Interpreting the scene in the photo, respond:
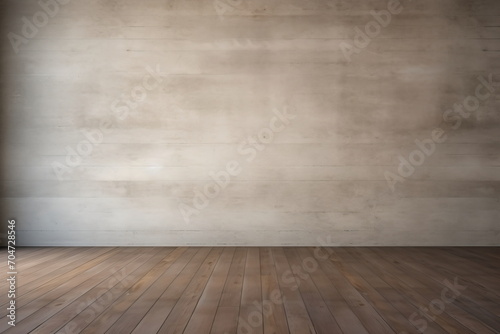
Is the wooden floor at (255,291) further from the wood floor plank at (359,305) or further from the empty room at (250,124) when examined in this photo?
the empty room at (250,124)

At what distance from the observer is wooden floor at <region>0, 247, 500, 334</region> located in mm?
2500

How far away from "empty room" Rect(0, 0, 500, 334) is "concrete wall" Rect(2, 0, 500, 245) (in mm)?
20

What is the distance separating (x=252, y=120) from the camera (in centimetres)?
536

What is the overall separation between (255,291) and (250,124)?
8.82ft

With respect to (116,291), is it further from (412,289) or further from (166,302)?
(412,289)

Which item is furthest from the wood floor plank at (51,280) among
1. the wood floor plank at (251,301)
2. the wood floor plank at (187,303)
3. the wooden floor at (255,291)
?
the wood floor plank at (251,301)

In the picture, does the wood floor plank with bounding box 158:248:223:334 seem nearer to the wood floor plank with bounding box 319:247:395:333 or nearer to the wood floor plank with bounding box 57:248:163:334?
the wood floor plank with bounding box 57:248:163:334

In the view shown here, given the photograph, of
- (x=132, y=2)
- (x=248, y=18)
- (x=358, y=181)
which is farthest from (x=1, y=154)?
(x=358, y=181)

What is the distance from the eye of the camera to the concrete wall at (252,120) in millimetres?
5340

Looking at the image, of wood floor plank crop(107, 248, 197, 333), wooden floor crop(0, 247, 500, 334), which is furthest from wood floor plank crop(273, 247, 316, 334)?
wood floor plank crop(107, 248, 197, 333)

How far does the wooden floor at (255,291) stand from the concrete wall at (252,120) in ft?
1.95

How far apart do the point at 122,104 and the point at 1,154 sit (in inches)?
70.9

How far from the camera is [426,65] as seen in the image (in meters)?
5.39

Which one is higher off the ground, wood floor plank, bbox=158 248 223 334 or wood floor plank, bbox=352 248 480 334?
wood floor plank, bbox=158 248 223 334
